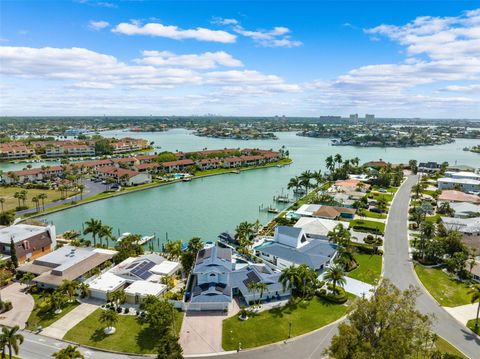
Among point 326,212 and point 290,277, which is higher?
point 290,277

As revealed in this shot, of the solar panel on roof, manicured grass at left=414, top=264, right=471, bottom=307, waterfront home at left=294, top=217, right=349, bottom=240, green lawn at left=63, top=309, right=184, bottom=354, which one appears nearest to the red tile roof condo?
the solar panel on roof

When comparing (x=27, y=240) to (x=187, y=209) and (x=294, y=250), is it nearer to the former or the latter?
(x=187, y=209)

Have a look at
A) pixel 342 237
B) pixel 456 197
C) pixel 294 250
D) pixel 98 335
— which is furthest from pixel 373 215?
pixel 98 335

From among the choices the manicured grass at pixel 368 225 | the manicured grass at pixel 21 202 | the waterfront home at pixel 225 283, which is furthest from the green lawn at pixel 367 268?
the manicured grass at pixel 21 202

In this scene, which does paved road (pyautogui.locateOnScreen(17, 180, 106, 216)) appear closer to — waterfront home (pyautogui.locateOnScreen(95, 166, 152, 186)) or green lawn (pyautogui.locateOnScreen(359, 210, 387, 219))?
A: waterfront home (pyautogui.locateOnScreen(95, 166, 152, 186))

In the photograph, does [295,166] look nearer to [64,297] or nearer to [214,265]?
[214,265]

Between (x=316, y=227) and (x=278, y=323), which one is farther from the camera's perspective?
(x=316, y=227)

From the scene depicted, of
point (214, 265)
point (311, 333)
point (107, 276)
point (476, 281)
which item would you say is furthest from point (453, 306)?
point (107, 276)
